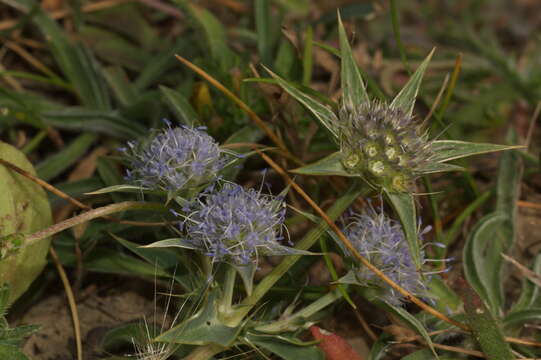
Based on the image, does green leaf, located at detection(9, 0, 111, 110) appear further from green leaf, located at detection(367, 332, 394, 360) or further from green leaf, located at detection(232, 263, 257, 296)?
green leaf, located at detection(367, 332, 394, 360)

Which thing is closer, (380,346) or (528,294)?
(380,346)

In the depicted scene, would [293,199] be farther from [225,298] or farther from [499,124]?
[499,124]

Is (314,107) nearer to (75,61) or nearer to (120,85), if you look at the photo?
(120,85)

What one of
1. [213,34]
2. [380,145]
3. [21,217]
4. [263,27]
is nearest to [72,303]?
[21,217]

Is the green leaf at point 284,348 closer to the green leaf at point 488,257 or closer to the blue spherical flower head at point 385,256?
→ the blue spherical flower head at point 385,256

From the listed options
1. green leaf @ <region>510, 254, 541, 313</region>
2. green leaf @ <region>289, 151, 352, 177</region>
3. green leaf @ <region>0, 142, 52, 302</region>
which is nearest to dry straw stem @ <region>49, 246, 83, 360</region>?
green leaf @ <region>0, 142, 52, 302</region>

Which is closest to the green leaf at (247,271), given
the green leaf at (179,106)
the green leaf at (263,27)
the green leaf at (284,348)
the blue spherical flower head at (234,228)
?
the blue spherical flower head at (234,228)

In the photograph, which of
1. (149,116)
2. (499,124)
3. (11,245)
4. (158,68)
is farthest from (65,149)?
(499,124)
